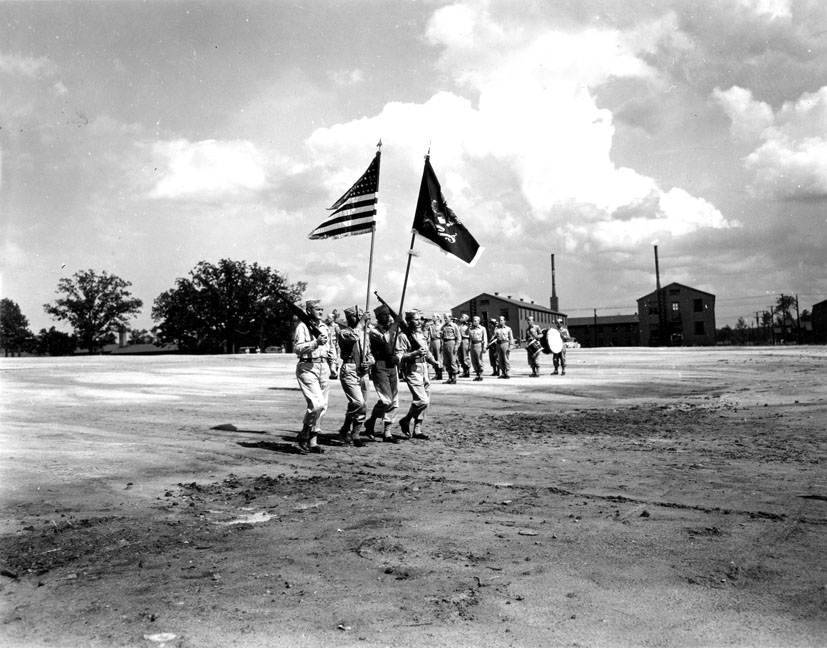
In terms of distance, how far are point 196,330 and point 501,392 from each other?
67.1 m

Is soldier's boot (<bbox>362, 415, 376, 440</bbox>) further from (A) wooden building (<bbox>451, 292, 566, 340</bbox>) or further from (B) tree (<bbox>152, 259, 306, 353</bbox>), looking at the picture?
Result: (A) wooden building (<bbox>451, 292, 566, 340</bbox>)

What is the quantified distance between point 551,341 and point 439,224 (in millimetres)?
11034

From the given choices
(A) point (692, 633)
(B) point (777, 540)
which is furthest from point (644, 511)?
(A) point (692, 633)

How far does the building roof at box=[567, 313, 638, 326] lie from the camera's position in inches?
4711

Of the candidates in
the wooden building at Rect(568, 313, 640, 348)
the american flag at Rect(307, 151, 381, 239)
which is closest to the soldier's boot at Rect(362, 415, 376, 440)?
the american flag at Rect(307, 151, 381, 239)

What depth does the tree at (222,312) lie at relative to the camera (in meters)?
78.5

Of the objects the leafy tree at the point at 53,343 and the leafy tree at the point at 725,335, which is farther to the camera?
the leafy tree at the point at 725,335

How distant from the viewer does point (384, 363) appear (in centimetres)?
980

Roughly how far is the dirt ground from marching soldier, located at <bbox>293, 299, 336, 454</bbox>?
0.36 m

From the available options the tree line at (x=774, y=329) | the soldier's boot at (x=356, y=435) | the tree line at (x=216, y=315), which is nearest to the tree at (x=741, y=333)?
the tree line at (x=774, y=329)

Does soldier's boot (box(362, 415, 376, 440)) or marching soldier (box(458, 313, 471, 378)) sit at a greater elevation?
marching soldier (box(458, 313, 471, 378))

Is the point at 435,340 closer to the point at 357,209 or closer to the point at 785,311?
the point at 357,209

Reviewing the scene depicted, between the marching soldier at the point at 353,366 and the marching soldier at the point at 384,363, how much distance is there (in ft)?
0.52

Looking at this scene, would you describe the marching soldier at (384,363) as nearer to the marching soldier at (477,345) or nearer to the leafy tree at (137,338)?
the marching soldier at (477,345)
